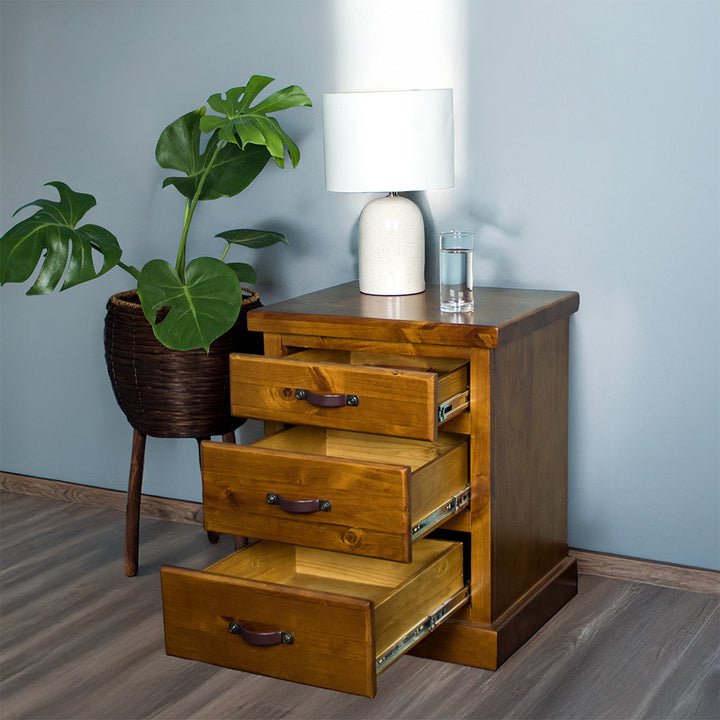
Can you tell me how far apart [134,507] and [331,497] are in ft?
2.61

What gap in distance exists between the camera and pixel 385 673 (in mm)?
1720

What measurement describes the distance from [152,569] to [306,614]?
85 centimetres

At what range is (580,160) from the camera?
6.39 ft

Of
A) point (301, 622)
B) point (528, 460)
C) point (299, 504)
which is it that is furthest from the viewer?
point (528, 460)

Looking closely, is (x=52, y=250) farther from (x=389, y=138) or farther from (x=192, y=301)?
(x=389, y=138)

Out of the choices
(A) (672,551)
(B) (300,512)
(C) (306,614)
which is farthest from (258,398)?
(A) (672,551)

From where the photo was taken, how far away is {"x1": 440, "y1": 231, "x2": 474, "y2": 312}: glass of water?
1734 mm

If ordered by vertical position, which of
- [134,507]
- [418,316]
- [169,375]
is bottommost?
[134,507]

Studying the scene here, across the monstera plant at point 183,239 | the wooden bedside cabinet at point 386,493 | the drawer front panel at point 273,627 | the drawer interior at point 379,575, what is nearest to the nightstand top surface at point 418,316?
the wooden bedside cabinet at point 386,493

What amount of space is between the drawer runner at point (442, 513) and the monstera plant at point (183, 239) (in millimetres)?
477

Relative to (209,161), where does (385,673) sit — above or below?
below

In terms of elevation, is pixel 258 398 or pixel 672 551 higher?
pixel 258 398

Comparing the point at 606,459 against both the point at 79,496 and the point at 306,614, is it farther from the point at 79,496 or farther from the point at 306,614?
the point at 79,496

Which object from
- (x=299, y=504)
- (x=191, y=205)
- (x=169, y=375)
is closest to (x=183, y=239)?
(x=191, y=205)
